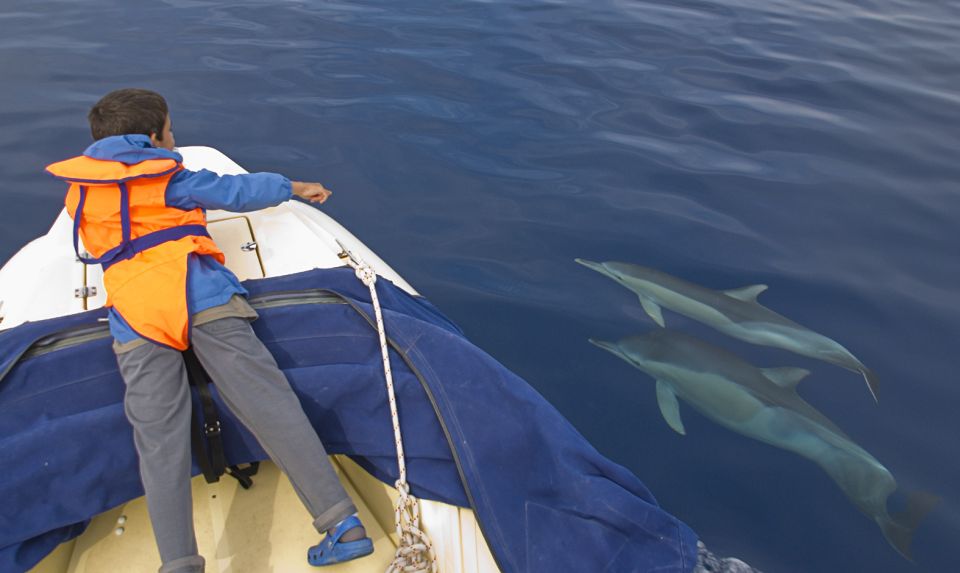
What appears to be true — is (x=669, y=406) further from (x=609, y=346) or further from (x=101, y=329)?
(x=101, y=329)

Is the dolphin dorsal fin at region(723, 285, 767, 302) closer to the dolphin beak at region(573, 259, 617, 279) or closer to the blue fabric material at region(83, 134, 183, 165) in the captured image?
Result: the dolphin beak at region(573, 259, 617, 279)

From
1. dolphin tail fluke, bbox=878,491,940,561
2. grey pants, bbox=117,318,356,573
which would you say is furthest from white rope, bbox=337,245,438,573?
dolphin tail fluke, bbox=878,491,940,561

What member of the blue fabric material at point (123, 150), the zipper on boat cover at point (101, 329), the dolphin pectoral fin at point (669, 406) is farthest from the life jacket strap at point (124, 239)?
the dolphin pectoral fin at point (669, 406)

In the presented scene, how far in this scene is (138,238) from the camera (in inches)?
131

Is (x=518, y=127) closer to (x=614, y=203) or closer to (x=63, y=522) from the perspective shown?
(x=614, y=203)

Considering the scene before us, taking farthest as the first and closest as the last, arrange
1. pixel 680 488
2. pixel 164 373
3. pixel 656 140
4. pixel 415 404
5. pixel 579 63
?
pixel 579 63 < pixel 656 140 < pixel 680 488 < pixel 415 404 < pixel 164 373

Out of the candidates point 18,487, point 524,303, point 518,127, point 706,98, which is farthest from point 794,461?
point 706,98

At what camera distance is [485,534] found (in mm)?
2930

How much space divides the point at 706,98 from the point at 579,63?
153cm

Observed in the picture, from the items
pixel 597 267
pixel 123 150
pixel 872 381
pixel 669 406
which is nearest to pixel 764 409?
pixel 669 406

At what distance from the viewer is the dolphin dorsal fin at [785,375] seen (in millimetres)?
5035

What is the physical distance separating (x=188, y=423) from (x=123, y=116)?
1.41 metres

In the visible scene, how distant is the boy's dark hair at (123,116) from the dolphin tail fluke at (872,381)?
14.2ft

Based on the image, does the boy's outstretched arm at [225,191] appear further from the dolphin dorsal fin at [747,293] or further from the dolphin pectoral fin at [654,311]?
the dolphin dorsal fin at [747,293]
